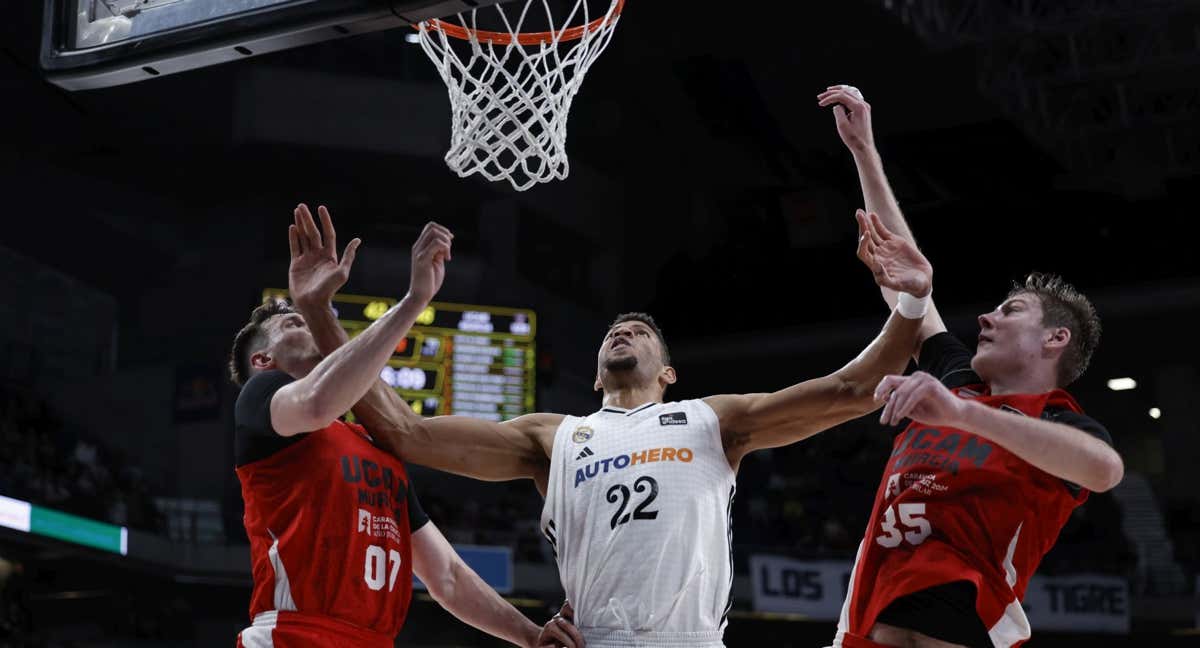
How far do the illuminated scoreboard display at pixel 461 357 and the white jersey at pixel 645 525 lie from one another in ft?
32.6

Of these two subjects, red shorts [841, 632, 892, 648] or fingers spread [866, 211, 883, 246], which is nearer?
red shorts [841, 632, 892, 648]

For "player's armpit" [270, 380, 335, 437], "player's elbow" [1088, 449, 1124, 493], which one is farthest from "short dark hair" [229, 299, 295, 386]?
"player's elbow" [1088, 449, 1124, 493]

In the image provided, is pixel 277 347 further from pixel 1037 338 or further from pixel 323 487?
pixel 1037 338

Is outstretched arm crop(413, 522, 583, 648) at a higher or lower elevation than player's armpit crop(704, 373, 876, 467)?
lower

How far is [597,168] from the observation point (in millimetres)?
20406

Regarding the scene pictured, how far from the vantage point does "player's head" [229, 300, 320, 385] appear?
15.7ft

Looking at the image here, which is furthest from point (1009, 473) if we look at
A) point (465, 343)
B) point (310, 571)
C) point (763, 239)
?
point (763, 239)

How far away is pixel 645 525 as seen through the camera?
14.9 ft

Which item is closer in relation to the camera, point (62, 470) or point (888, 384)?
point (888, 384)

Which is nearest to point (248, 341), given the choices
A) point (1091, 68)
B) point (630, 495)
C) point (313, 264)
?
point (313, 264)

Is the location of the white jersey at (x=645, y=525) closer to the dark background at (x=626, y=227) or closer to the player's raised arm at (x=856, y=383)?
the player's raised arm at (x=856, y=383)

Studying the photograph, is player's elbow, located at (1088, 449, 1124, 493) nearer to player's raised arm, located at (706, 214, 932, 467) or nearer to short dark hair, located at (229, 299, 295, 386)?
player's raised arm, located at (706, 214, 932, 467)

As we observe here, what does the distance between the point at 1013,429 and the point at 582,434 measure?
1699 millimetres

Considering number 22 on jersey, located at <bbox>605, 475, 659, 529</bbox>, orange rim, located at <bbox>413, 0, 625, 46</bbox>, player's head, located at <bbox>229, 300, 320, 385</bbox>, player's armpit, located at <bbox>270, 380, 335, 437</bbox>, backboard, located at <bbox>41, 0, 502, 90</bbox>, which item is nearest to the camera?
backboard, located at <bbox>41, 0, 502, 90</bbox>
